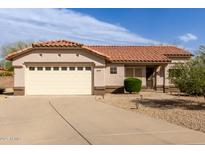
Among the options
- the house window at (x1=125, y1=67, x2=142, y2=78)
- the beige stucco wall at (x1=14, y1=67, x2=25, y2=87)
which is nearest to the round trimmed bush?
the house window at (x1=125, y1=67, x2=142, y2=78)

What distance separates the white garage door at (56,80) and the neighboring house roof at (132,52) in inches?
70.1

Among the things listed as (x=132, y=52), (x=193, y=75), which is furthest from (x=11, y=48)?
(x=193, y=75)

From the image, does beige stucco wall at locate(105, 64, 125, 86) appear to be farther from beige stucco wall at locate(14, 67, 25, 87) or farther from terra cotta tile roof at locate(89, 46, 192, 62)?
beige stucco wall at locate(14, 67, 25, 87)

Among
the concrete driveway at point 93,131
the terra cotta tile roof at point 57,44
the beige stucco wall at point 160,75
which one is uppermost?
the terra cotta tile roof at point 57,44

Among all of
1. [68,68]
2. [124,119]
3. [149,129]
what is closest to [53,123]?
[124,119]

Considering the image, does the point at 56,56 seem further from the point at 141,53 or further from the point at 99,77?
the point at 141,53

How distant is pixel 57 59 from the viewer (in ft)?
87.4

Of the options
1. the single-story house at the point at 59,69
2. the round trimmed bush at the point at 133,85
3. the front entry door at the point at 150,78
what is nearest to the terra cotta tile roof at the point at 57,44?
A: the single-story house at the point at 59,69

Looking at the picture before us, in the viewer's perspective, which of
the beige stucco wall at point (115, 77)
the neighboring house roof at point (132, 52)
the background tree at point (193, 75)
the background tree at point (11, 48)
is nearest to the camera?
the background tree at point (193, 75)

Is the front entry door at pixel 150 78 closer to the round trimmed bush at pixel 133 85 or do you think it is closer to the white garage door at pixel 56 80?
the round trimmed bush at pixel 133 85

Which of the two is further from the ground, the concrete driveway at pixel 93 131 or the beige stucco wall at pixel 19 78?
the beige stucco wall at pixel 19 78

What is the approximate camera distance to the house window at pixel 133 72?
30516 mm

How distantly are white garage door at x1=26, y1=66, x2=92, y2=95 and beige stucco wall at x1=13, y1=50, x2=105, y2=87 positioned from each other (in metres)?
0.56
